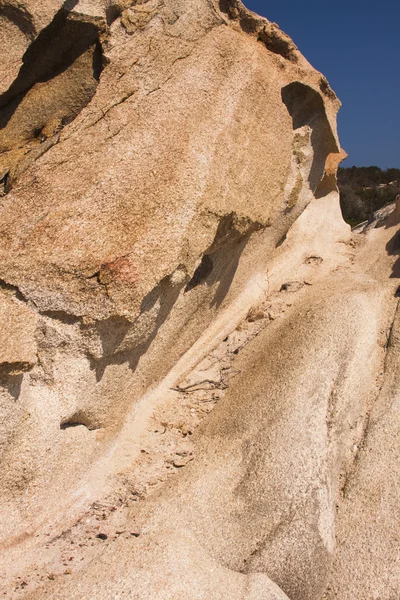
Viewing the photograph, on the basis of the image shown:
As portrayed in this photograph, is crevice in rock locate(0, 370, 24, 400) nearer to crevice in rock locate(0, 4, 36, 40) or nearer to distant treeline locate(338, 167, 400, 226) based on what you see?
crevice in rock locate(0, 4, 36, 40)

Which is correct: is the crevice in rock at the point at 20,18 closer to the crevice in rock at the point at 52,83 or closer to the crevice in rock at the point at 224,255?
the crevice in rock at the point at 52,83

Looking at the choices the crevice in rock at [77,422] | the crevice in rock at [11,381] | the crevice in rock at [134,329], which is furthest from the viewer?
the crevice in rock at [77,422]

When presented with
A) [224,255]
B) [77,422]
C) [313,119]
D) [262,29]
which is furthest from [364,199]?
[77,422]

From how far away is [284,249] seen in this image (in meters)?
4.63

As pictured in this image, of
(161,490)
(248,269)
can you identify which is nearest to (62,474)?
(161,490)

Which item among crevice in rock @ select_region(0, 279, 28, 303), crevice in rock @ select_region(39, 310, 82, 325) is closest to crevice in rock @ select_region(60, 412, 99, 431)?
crevice in rock @ select_region(39, 310, 82, 325)

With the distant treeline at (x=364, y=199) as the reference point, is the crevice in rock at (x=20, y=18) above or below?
below

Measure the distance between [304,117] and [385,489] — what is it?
2576mm

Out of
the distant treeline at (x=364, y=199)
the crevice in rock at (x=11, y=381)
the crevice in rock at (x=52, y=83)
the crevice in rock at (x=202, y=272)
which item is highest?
the distant treeline at (x=364, y=199)

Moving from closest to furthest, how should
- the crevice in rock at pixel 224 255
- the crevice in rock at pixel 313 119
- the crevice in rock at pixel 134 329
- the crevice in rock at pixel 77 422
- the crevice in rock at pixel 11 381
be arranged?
the crevice in rock at pixel 11 381
the crevice in rock at pixel 134 329
the crevice in rock at pixel 77 422
the crevice in rock at pixel 224 255
the crevice in rock at pixel 313 119

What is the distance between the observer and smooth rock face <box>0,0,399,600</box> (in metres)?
2.73

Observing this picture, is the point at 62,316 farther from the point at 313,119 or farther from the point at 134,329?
the point at 313,119

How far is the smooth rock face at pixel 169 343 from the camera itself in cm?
273

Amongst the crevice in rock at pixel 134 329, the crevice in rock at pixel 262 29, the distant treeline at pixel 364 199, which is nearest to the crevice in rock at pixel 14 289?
the crevice in rock at pixel 134 329
